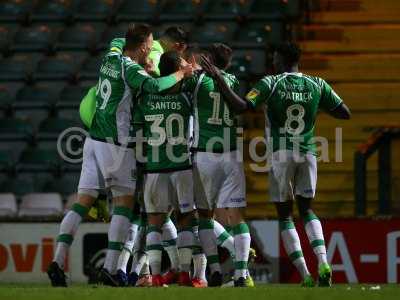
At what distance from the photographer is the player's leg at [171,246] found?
510 inches

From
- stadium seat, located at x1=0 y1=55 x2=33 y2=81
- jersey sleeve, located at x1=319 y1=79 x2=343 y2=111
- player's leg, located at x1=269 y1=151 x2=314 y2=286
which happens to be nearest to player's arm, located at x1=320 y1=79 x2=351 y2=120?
jersey sleeve, located at x1=319 y1=79 x2=343 y2=111

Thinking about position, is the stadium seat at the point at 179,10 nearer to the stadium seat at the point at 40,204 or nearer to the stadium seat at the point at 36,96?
the stadium seat at the point at 36,96

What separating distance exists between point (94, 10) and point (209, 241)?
9.15 meters

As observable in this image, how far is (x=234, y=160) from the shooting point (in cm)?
1232

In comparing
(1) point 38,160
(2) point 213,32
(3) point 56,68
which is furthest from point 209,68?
(3) point 56,68

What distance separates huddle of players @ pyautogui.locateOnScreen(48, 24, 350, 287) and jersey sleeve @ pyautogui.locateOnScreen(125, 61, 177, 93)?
7 cm

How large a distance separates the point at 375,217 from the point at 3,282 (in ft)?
13.4

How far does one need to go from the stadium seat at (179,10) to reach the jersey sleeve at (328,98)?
25.0 ft

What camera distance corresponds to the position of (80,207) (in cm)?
1202

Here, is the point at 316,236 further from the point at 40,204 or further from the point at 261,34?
the point at 261,34

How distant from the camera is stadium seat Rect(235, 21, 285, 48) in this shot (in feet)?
63.4

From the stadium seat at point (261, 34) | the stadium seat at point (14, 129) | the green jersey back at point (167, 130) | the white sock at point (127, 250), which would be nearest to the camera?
the green jersey back at point (167, 130)

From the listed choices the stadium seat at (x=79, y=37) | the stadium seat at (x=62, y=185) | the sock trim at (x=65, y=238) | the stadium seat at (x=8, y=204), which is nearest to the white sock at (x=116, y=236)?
the sock trim at (x=65, y=238)

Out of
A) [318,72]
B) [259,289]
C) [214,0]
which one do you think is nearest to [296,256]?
[259,289]
